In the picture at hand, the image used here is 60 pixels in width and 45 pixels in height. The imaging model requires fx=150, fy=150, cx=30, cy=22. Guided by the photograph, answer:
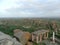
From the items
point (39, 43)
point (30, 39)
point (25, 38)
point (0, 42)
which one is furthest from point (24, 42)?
point (0, 42)

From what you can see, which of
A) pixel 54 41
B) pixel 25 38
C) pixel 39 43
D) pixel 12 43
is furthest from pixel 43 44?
pixel 12 43

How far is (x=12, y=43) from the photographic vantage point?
7375mm

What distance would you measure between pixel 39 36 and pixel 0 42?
921 centimetres

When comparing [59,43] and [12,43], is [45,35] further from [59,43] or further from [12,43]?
[12,43]

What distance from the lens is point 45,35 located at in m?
17.7

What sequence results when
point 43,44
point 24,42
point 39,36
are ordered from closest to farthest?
point 24,42 < point 43,44 < point 39,36

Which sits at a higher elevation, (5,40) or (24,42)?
(5,40)

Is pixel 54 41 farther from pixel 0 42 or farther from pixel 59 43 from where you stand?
pixel 0 42

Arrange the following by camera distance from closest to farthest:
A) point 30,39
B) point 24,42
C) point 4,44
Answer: point 4,44 → point 24,42 → point 30,39

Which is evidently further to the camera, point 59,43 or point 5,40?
point 59,43

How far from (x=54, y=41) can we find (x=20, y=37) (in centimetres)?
552

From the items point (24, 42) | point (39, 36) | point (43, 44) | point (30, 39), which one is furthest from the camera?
point (39, 36)

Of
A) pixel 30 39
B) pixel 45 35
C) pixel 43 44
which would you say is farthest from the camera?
pixel 45 35

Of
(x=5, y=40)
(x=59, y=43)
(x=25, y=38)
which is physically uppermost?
(x=5, y=40)
